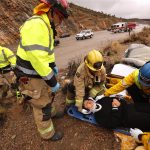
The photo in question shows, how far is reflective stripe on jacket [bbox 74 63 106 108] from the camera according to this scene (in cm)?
442

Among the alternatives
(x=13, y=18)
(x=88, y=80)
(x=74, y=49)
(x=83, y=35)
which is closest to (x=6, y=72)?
(x=88, y=80)

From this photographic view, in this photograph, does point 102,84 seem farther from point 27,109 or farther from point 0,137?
point 0,137

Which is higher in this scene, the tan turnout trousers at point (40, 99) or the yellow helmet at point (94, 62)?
the yellow helmet at point (94, 62)

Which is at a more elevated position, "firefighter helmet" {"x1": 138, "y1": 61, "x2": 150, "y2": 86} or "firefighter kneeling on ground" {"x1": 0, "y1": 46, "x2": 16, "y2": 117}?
"firefighter helmet" {"x1": 138, "y1": 61, "x2": 150, "y2": 86}

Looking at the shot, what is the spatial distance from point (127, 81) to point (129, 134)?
30.1 inches

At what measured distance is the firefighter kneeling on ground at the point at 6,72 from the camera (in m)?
A: 5.52

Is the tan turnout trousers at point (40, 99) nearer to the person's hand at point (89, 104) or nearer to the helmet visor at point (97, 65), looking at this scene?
the person's hand at point (89, 104)

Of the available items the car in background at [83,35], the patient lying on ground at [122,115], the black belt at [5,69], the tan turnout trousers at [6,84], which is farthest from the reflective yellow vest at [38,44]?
the car in background at [83,35]

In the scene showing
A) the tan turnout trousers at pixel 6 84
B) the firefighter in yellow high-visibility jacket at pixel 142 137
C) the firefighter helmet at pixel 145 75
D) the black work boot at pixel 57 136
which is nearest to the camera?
the firefighter in yellow high-visibility jacket at pixel 142 137

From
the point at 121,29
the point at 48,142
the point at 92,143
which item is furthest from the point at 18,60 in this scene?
the point at 121,29

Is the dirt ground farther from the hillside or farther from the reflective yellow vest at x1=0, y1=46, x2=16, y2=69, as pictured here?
the hillside

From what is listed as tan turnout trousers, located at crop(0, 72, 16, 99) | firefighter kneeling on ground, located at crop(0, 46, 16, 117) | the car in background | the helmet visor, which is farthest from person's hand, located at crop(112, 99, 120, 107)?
the car in background

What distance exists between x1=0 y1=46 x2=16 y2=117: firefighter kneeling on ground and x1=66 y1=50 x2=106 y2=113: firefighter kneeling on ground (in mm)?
1428

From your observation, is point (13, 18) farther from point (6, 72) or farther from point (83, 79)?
point (83, 79)
